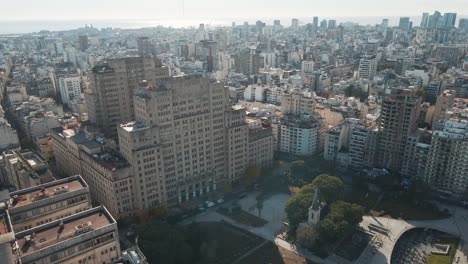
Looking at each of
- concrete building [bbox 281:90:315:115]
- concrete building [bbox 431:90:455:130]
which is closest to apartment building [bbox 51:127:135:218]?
concrete building [bbox 281:90:315:115]

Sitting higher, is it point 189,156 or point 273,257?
point 189,156

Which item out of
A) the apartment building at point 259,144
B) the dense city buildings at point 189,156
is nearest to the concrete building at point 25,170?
the dense city buildings at point 189,156

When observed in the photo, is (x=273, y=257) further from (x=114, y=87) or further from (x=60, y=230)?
(x=114, y=87)

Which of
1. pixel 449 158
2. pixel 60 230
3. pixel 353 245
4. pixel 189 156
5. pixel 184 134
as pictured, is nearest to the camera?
pixel 60 230

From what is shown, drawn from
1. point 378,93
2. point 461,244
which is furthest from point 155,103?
point 378,93

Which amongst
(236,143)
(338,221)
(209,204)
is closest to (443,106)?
(338,221)

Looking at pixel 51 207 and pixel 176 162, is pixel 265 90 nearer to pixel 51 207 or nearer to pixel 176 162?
pixel 176 162

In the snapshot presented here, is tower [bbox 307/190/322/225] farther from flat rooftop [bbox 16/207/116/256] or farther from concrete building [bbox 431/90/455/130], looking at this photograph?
concrete building [bbox 431/90/455/130]

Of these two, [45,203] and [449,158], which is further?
[449,158]
